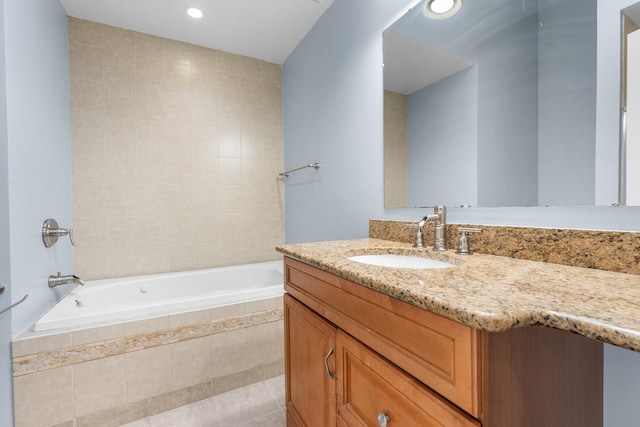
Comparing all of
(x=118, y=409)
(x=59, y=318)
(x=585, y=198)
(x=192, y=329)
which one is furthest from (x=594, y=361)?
(x=59, y=318)

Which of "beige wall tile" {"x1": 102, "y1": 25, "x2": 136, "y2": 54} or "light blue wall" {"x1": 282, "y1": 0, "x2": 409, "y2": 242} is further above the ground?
"beige wall tile" {"x1": 102, "y1": 25, "x2": 136, "y2": 54}

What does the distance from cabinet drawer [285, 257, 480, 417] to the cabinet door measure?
10 centimetres

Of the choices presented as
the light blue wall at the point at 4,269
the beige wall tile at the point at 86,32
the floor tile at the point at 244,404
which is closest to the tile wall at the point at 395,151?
the floor tile at the point at 244,404

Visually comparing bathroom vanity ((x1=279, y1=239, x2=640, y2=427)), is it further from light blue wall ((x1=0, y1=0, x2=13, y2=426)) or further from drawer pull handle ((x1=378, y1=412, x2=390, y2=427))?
light blue wall ((x1=0, y1=0, x2=13, y2=426))

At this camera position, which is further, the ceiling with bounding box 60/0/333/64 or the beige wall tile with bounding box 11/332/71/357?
the ceiling with bounding box 60/0/333/64

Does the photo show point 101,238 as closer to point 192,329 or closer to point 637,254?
point 192,329

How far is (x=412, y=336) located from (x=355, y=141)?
133 cm

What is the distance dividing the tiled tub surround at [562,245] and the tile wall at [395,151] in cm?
36

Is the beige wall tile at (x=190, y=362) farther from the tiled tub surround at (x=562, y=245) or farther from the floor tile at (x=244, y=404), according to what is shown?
the tiled tub surround at (x=562, y=245)

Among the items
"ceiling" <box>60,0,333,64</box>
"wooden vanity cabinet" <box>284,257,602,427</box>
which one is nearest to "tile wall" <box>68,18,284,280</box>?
"ceiling" <box>60,0,333,64</box>

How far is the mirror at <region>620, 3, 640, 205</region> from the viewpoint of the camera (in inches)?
27.4

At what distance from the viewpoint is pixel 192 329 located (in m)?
1.60

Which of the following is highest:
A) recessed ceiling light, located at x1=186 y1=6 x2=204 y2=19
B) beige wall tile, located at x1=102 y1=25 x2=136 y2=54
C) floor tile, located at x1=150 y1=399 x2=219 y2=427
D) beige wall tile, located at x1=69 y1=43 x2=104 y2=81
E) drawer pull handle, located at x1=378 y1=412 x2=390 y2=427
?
recessed ceiling light, located at x1=186 y1=6 x2=204 y2=19

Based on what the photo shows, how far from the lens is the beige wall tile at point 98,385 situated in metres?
1.36
